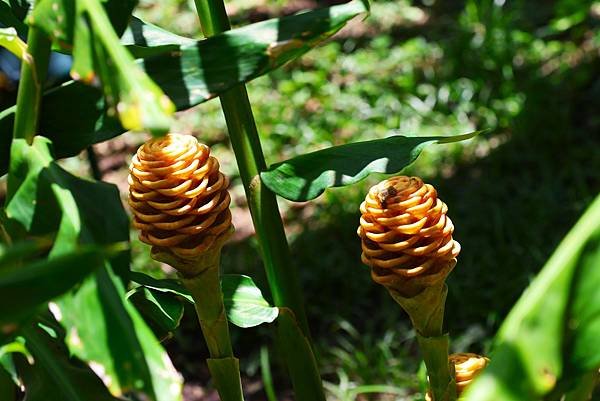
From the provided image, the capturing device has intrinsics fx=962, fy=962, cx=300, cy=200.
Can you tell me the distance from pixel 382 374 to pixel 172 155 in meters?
1.26

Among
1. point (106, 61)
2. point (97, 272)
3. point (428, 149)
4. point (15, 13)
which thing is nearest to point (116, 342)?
point (97, 272)

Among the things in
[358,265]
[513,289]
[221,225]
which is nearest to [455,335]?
[513,289]

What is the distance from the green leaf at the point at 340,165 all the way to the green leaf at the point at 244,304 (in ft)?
0.45

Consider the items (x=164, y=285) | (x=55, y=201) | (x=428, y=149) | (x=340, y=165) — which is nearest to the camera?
(x=55, y=201)

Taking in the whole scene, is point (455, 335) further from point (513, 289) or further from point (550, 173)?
point (550, 173)

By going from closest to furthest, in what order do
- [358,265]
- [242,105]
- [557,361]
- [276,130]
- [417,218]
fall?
[557,361]
[417,218]
[242,105]
[358,265]
[276,130]

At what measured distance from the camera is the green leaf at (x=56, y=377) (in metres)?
0.78

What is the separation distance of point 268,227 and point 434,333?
0.18m

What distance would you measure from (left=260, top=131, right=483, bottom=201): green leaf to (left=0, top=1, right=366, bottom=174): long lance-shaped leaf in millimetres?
130

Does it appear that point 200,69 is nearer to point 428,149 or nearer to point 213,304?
point 213,304

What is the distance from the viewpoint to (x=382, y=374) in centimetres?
192

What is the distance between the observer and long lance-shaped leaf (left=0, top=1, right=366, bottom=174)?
27.1 inches

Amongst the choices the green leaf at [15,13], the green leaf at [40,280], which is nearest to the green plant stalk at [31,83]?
the green leaf at [15,13]

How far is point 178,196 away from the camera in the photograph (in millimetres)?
747
